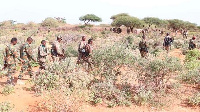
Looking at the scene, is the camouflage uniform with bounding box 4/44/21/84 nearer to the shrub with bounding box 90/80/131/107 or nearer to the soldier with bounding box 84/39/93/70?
the shrub with bounding box 90/80/131/107

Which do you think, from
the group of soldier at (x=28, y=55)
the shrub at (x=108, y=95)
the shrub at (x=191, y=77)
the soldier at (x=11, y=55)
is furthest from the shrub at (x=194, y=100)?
the soldier at (x=11, y=55)

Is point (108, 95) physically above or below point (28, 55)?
below

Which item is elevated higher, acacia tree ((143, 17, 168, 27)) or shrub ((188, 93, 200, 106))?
acacia tree ((143, 17, 168, 27))

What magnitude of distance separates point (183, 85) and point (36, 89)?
5077 millimetres

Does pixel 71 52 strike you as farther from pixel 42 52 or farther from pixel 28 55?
pixel 28 55

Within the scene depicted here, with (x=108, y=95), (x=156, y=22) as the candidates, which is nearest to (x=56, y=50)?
(x=108, y=95)

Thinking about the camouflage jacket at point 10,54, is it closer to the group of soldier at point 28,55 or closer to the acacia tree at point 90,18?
the group of soldier at point 28,55

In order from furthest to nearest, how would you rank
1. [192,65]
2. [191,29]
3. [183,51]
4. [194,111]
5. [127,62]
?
[191,29] → [183,51] → [192,65] → [127,62] → [194,111]

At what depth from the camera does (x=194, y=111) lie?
27.3 ft

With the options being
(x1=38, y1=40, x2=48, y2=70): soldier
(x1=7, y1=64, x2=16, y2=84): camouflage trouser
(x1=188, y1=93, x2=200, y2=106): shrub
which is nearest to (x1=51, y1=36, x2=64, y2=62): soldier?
(x1=38, y1=40, x2=48, y2=70): soldier

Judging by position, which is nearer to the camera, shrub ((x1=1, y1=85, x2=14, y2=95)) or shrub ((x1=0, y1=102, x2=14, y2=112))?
shrub ((x1=0, y1=102, x2=14, y2=112))

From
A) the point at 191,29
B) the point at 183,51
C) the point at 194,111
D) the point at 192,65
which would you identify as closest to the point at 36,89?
the point at 194,111

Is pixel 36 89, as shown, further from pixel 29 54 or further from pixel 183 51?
pixel 183 51

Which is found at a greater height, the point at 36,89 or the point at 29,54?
the point at 29,54
